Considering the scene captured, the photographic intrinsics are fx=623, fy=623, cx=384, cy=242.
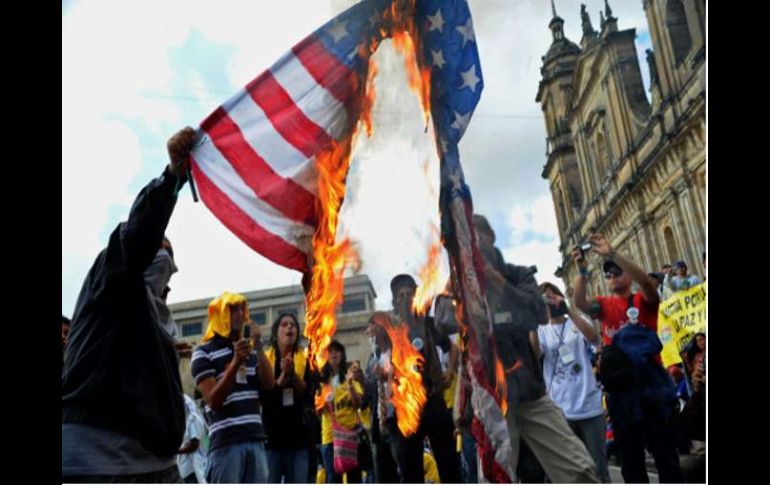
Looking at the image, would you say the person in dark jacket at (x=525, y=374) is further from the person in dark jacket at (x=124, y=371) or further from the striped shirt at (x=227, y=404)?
the person in dark jacket at (x=124, y=371)

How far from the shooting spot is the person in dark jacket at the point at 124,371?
2.38m

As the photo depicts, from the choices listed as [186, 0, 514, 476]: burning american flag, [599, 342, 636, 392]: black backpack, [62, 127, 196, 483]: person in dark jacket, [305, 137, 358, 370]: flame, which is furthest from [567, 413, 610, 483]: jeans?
[62, 127, 196, 483]: person in dark jacket

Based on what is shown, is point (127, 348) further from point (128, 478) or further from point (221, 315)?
point (221, 315)

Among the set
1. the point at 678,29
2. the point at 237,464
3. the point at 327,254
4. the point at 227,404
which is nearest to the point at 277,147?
the point at 327,254

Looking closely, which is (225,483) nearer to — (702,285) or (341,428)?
(341,428)

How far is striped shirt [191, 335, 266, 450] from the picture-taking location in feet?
12.6

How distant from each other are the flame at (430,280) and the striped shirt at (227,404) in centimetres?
150

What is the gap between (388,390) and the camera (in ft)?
16.2

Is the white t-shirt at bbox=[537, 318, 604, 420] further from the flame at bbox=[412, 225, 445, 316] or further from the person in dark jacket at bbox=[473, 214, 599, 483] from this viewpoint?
the flame at bbox=[412, 225, 445, 316]

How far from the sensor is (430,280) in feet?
16.8

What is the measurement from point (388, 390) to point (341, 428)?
180 centimetres
